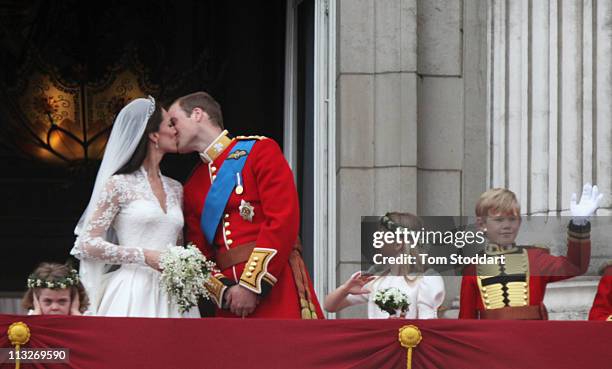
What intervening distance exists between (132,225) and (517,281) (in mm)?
2103

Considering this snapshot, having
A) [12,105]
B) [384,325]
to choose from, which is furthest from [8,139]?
[384,325]

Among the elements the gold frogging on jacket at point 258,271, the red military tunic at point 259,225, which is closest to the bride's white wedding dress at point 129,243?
the red military tunic at point 259,225

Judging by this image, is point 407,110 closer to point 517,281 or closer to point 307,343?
point 517,281

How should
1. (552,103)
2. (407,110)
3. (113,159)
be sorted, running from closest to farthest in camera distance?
(113,159) < (552,103) < (407,110)

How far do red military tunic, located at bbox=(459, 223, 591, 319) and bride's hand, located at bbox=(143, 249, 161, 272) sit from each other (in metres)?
1.65

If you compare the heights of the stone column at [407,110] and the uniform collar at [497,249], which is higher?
the stone column at [407,110]

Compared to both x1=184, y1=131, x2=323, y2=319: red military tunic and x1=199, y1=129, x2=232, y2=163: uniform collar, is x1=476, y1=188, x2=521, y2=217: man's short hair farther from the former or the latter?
x1=199, y1=129, x2=232, y2=163: uniform collar

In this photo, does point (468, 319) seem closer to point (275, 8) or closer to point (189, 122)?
point (189, 122)

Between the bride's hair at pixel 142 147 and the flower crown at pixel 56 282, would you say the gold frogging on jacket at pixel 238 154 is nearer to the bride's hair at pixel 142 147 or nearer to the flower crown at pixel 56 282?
the bride's hair at pixel 142 147

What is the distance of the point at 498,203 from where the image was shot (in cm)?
1010

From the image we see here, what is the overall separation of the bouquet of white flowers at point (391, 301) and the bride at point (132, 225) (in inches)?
40.5

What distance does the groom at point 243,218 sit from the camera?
10.4 meters

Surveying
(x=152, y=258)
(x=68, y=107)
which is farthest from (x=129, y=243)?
(x=68, y=107)

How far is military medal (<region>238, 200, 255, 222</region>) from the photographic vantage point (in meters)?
10.6
